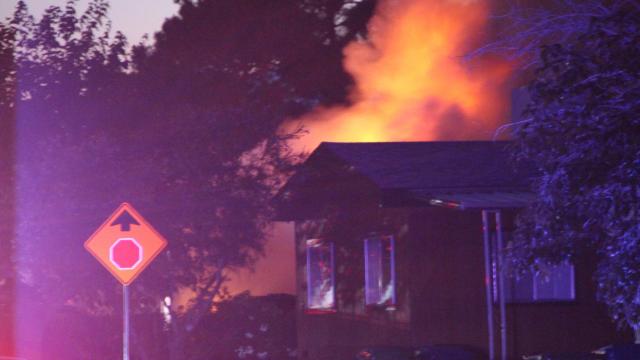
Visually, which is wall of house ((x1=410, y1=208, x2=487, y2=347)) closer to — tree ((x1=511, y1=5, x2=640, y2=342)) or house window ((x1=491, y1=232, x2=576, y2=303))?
house window ((x1=491, y1=232, x2=576, y2=303))

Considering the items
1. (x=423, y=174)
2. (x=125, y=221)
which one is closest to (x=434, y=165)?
(x=423, y=174)

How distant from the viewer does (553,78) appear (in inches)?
491

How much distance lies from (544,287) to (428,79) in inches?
937


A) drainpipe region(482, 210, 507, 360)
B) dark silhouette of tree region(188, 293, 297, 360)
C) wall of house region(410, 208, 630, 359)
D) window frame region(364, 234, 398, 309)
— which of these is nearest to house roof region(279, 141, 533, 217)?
drainpipe region(482, 210, 507, 360)

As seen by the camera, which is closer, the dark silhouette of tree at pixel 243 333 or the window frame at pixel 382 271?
the window frame at pixel 382 271

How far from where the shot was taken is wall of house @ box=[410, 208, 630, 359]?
19875 mm

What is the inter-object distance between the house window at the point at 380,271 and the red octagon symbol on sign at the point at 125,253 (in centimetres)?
637

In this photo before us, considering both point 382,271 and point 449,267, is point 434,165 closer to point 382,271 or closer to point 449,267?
point 382,271

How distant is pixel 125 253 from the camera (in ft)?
50.6

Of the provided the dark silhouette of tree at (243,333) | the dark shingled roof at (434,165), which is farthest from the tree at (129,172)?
the dark shingled roof at (434,165)

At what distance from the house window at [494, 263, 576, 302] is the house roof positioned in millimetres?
1586

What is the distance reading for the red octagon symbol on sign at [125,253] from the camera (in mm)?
15336

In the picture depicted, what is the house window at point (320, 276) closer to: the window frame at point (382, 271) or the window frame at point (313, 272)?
the window frame at point (313, 272)

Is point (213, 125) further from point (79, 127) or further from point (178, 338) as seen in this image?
point (178, 338)
